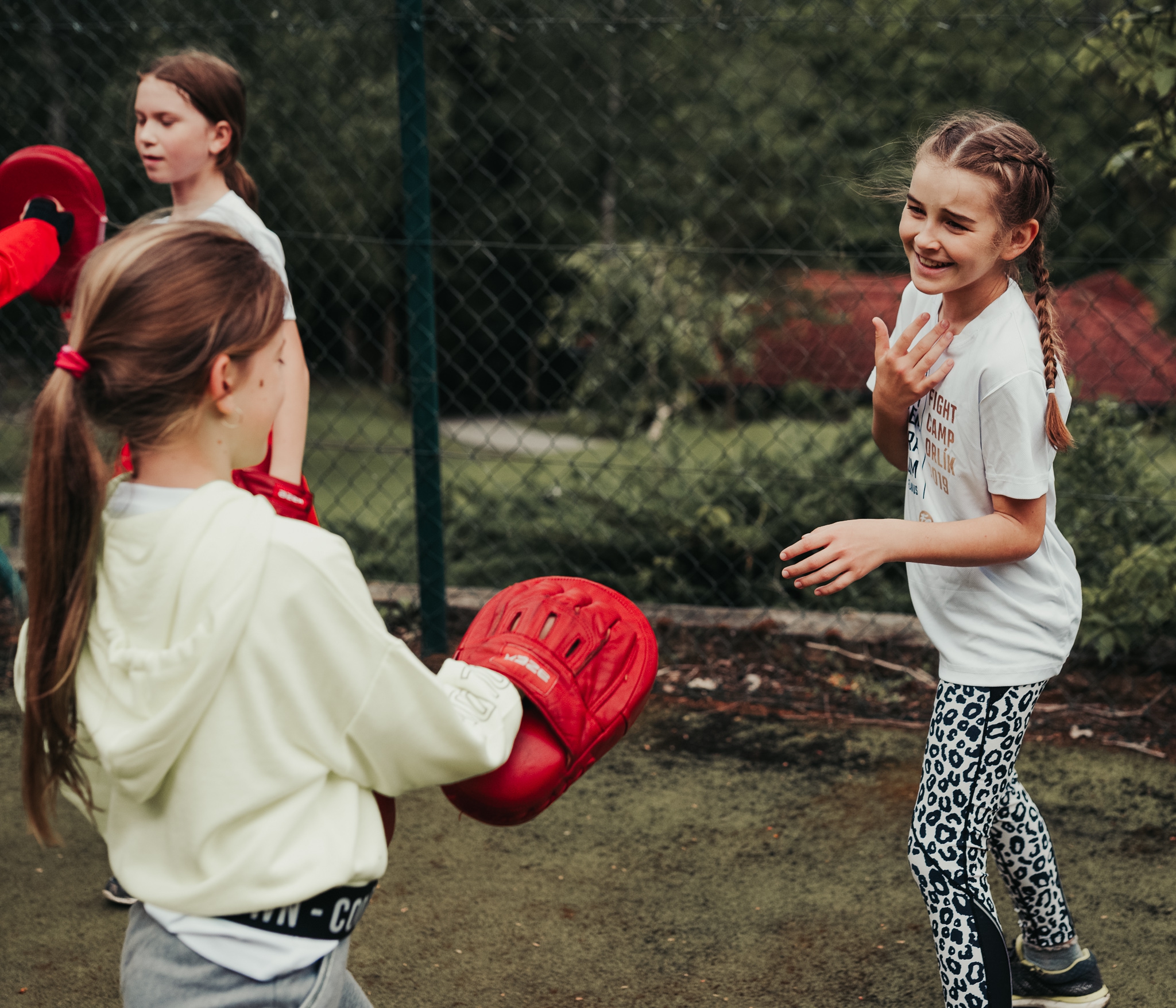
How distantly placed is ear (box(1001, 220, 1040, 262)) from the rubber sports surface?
1.27 meters

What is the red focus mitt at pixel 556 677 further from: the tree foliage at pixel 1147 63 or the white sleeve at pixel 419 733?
the tree foliage at pixel 1147 63

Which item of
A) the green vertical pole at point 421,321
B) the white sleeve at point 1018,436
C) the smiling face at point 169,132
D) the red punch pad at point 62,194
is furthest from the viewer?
the green vertical pole at point 421,321

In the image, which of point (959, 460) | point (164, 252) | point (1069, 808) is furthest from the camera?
point (1069, 808)

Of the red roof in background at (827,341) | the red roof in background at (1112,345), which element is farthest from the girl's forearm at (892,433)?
the red roof in background at (827,341)

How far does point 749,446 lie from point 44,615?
3.60 metres

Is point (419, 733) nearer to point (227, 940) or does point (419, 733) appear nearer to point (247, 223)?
point (227, 940)

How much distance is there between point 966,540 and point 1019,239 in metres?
0.44

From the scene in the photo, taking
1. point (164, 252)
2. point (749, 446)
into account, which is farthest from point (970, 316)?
point (749, 446)

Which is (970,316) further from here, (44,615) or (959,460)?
(44,615)

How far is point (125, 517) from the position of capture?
1.14 meters

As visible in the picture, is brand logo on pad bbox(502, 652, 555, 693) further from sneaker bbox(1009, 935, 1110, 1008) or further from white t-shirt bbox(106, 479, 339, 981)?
sneaker bbox(1009, 935, 1110, 1008)

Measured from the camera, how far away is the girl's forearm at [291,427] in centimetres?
220

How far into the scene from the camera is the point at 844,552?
1547mm

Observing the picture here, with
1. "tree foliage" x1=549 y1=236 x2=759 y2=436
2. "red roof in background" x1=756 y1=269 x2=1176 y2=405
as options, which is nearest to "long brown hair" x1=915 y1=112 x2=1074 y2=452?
"red roof in background" x1=756 y1=269 x2=1176 y2=405
